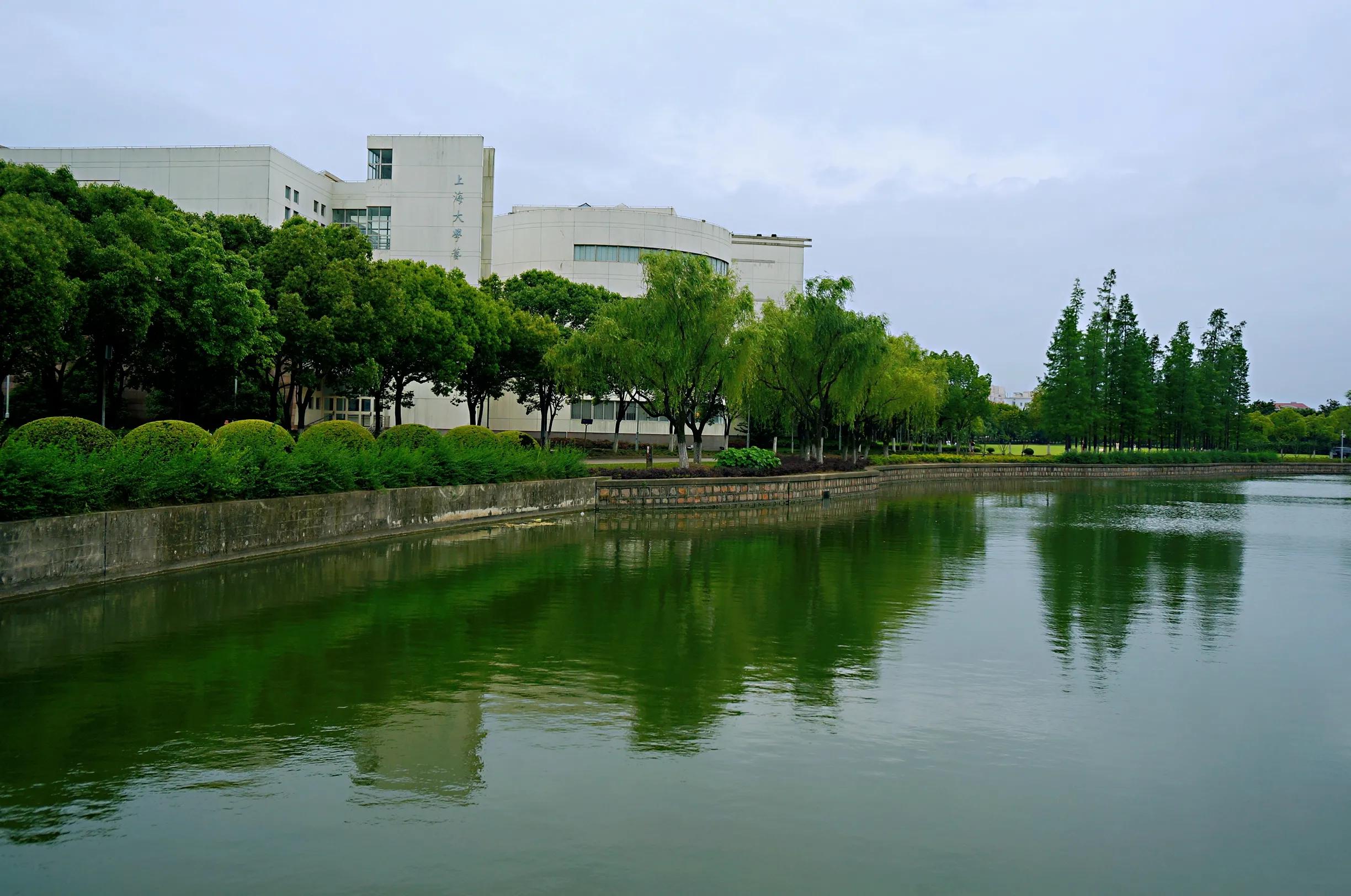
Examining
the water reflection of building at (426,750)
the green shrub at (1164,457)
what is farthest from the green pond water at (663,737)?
the green shrub at (1164,457)

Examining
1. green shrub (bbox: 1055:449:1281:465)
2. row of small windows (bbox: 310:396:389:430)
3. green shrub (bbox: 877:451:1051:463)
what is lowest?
green shrub (bbox: 877:451:1051:463)

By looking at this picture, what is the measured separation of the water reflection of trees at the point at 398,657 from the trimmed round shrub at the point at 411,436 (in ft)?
17.6

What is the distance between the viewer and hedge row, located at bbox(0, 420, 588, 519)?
12.4 m

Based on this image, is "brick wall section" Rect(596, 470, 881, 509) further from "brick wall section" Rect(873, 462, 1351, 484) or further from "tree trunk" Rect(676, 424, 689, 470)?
"brick wall section" Rect(873, 462, 1351, 484)

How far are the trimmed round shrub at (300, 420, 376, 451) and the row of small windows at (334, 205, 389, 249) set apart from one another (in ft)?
146

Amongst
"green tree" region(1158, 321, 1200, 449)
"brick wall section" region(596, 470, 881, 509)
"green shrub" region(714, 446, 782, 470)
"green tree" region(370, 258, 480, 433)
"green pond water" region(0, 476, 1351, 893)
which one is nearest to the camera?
"green pond water" region(0, 476, 1351, 893)

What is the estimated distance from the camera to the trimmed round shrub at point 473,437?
2639 cm

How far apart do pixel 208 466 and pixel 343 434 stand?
631cm

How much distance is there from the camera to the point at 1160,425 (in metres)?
82.2

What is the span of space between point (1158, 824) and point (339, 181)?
6794 centimetres

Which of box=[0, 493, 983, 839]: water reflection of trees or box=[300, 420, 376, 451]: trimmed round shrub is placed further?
box=[300, 420, 376, 451]: trimmed round shrub

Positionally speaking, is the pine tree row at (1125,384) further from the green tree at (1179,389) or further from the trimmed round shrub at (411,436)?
the trimmed round shrub at (411,436)

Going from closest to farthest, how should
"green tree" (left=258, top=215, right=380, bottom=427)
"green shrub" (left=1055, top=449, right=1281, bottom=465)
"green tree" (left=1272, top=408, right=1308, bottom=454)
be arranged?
"green tree" (left=258, top=215, right=380, bottom=427) < "green shrub" (left=1055, top=449, right=1281, bottom=465) < "green tree" (left=1272, top=408, right=1308, bottom=454)

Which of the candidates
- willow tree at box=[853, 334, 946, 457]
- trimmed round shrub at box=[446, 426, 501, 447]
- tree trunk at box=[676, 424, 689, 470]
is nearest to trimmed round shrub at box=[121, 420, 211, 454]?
trimmed round shrub at box=[446, 426, 501, 447]
